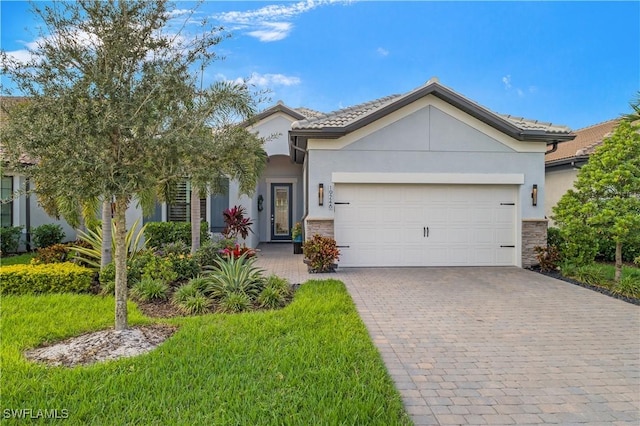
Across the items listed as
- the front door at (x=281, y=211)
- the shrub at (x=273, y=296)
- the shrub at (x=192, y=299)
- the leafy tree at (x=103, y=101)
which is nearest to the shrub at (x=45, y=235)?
the front door at (x=281, y=211)

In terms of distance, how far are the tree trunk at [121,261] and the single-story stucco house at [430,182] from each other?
5.79m

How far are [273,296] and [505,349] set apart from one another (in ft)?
12.6

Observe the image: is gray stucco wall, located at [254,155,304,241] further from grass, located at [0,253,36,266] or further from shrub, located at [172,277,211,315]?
shrub, located at [172,277,211,315]

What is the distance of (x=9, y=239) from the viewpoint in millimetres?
11594

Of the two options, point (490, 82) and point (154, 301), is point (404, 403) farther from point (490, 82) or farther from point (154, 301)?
point (490, 82)

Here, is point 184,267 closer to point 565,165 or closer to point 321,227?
point 321,227

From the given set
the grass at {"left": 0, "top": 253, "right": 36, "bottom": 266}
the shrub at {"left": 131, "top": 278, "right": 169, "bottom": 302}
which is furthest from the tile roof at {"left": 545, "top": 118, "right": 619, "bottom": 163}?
the grass at {"left": 0, "top": 253, "right": 36, "bottom": 266}

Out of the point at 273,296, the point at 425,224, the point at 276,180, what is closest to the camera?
the point at 273,296

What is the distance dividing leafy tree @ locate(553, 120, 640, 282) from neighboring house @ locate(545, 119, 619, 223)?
13.6ft

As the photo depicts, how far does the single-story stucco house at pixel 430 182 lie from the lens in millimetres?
10008

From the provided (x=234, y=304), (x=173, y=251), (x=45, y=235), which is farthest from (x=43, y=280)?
(x=45, y=235)

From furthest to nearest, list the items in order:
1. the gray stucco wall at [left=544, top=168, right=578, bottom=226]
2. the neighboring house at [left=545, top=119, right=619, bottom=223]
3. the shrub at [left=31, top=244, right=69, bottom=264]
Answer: the gray stucco wall at [left=544, top=168, right=578, bottom=226] → the neighboring house at [left=545, top=119, right=619, bottom=223] → the shrub at [left=31, top=244, right=69, bottom=264]

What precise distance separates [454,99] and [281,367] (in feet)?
28.8

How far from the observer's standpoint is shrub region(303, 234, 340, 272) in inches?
376
